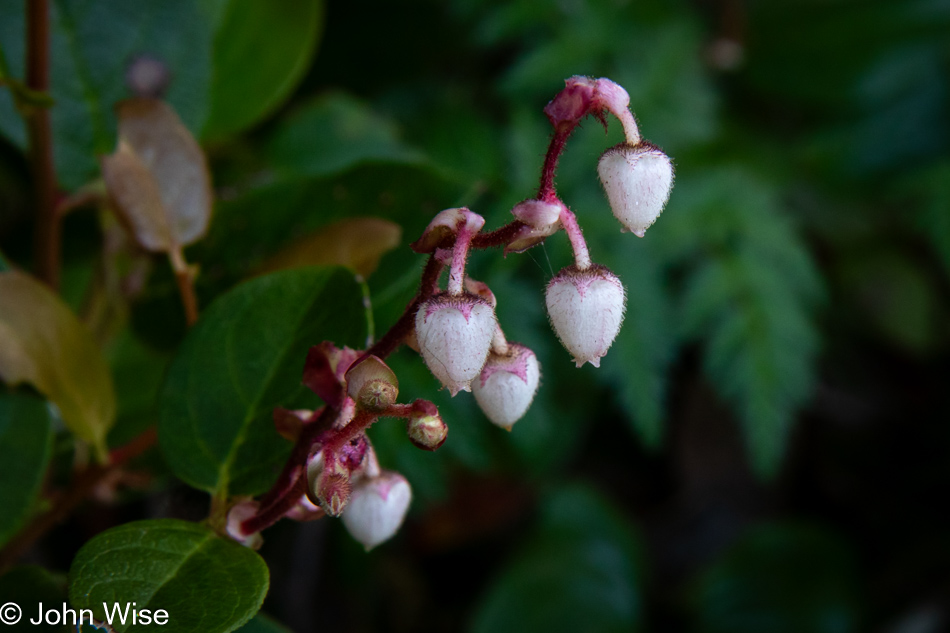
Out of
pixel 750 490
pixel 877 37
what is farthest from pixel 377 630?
pixel 877 37

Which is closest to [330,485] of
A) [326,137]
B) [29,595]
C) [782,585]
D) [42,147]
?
[29,595]

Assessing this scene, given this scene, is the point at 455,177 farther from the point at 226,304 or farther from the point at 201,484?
the point at 201,484

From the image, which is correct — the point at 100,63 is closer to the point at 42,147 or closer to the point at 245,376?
the point at 42,147

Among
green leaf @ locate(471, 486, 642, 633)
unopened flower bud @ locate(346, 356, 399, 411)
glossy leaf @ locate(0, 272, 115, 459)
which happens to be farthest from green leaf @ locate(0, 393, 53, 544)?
green leaf @ locate(471, 486, 642, 633)

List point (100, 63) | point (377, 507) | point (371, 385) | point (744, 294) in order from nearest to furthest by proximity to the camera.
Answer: point (371, 385), point (377, 507), point (100, 63), point (744, 294)

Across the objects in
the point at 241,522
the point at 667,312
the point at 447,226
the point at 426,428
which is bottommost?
the point at 241,522

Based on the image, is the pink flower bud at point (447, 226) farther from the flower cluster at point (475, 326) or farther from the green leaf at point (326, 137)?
the green leaf at point (326, 137)

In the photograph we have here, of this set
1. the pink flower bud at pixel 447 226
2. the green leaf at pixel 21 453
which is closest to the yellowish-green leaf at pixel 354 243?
the pink flower bud at pixel 447 226

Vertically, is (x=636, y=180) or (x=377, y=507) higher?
(x=636, y=180)
